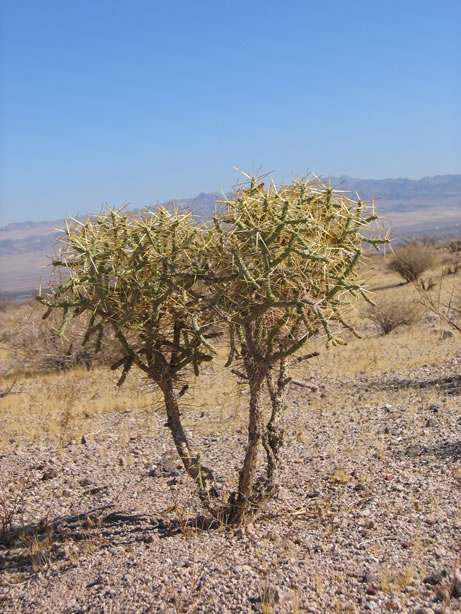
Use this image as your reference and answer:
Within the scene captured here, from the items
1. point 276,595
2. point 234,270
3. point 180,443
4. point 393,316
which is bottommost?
point 393,316

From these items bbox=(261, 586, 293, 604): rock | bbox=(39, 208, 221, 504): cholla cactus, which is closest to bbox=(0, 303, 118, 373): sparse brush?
bbox=(39, 208, 221, 504): cholla cactus

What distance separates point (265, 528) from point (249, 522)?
0.14 meters

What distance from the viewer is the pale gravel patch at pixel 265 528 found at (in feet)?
11.2

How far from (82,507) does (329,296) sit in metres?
3.20

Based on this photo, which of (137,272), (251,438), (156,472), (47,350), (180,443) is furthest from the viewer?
(47,350)

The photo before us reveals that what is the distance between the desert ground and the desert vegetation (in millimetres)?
18

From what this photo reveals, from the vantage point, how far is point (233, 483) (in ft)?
17.5

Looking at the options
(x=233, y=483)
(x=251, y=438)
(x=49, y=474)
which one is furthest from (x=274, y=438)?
(x=49, y=474)

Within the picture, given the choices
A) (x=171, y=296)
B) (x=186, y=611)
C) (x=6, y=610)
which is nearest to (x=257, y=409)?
(x=171, y=296)

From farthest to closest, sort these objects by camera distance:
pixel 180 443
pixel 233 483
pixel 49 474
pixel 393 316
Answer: pixel 393 316, pixel 49 474, pixel 233 483, pixel 180 443

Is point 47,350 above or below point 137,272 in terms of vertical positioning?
below

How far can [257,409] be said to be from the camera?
414cm

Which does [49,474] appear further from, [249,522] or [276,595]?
[276,595]

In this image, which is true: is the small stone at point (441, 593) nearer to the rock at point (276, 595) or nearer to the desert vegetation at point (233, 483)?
the desert vegetation at point (233, 483)
